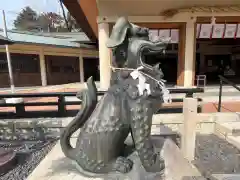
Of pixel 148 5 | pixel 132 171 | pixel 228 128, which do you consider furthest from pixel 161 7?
pixel 132 171

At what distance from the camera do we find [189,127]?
9.94 feet

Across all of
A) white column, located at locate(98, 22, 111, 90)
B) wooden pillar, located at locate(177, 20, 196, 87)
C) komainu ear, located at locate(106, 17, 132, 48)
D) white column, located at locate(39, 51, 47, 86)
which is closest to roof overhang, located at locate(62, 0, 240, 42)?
white column, located at locate(98, 22, 111, 90)

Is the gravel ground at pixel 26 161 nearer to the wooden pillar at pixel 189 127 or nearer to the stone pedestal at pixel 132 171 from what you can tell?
the stone pedestal at pixel 132 171

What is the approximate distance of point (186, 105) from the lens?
3031 millimetres

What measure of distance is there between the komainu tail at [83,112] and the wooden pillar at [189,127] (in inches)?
75.1

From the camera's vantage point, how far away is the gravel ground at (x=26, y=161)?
2623 millimetres

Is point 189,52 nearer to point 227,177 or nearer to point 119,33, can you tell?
point 227,177

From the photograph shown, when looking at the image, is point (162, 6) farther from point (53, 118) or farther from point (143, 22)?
point (53, 118)

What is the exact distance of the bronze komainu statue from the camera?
1339 millimetres

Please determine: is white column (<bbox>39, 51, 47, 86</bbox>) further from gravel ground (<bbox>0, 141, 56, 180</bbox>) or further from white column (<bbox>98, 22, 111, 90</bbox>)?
gravel ground (<bbox>0, 141, 56, 180</bbox>)

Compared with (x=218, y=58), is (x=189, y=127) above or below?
below

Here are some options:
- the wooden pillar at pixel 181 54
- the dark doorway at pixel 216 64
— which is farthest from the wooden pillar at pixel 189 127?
the dark doorway at pixel 216 64

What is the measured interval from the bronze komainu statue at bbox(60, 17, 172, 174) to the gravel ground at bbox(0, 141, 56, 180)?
5.37ft

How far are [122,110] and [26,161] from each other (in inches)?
91.8
